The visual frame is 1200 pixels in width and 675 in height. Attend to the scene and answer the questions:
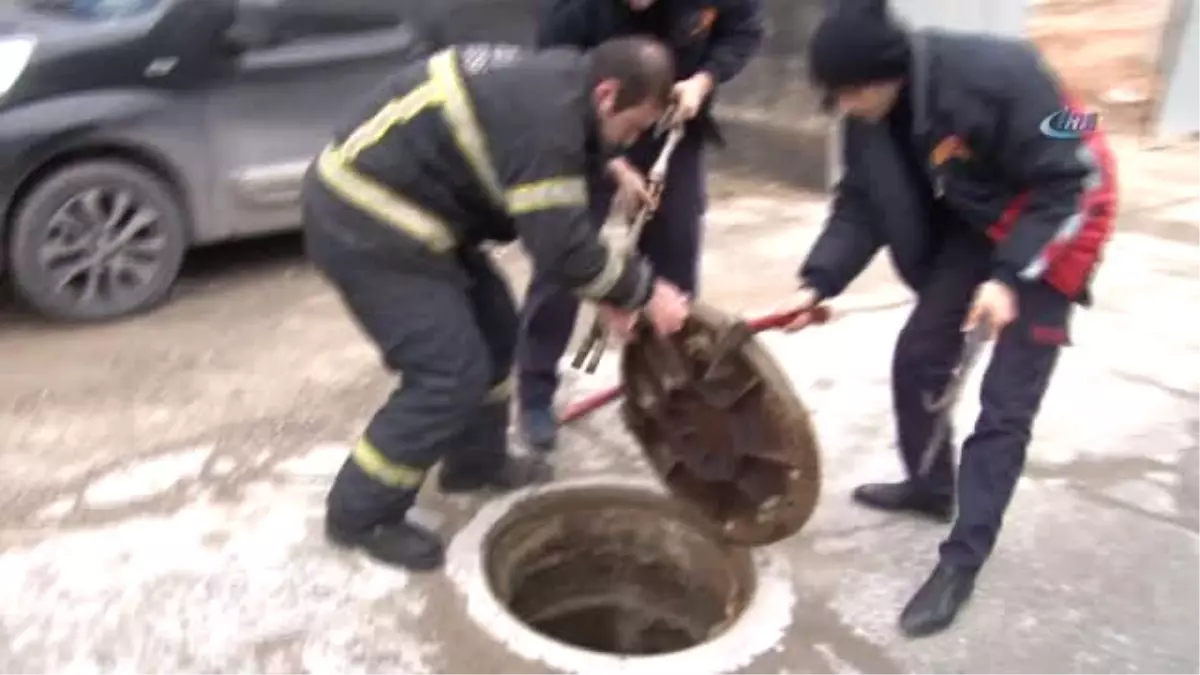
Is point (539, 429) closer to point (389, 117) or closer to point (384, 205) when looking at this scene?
point (384, 205)

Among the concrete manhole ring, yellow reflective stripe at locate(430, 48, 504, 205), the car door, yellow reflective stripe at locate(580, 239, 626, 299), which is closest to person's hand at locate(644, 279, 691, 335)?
yellow reflective stripe at locate(580, 239, 626, 299)

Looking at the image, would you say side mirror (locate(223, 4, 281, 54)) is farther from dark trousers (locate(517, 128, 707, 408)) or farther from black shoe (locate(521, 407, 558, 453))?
black shoe (locate(521, 407, 558, 453))

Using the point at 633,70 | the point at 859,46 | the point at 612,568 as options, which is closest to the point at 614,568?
the point at 612,568

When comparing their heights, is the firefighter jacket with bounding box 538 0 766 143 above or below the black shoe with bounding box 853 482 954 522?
above

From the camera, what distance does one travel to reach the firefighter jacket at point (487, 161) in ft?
9.47

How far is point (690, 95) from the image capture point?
3723 mm

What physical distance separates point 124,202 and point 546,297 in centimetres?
196

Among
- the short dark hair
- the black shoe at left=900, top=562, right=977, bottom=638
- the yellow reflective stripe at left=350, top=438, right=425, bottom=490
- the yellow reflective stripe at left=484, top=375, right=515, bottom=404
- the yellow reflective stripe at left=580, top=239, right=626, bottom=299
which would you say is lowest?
the black shoe at left=900, top=562, right=977, bottom=638

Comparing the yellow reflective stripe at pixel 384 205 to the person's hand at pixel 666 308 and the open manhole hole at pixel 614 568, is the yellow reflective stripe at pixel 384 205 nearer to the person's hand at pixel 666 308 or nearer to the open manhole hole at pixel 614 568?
the person's hand at pixel 666 308

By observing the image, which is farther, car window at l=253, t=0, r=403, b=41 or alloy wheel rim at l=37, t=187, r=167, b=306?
car window at l=253, t=0, r=403, b=41

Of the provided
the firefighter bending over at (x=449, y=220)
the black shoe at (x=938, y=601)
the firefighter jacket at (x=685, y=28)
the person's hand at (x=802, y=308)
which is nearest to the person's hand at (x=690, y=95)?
the firefighter jacket at (x=685, y=28)

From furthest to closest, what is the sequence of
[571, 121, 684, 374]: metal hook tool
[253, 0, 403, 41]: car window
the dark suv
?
[253, 0, 403, 41]: car window → the dark suv → [571, 121, 684, 374]: metal hook tool

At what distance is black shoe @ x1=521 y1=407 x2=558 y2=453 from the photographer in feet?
12.9

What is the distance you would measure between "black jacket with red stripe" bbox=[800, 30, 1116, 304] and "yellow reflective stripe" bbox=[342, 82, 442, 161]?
1.01 metres
